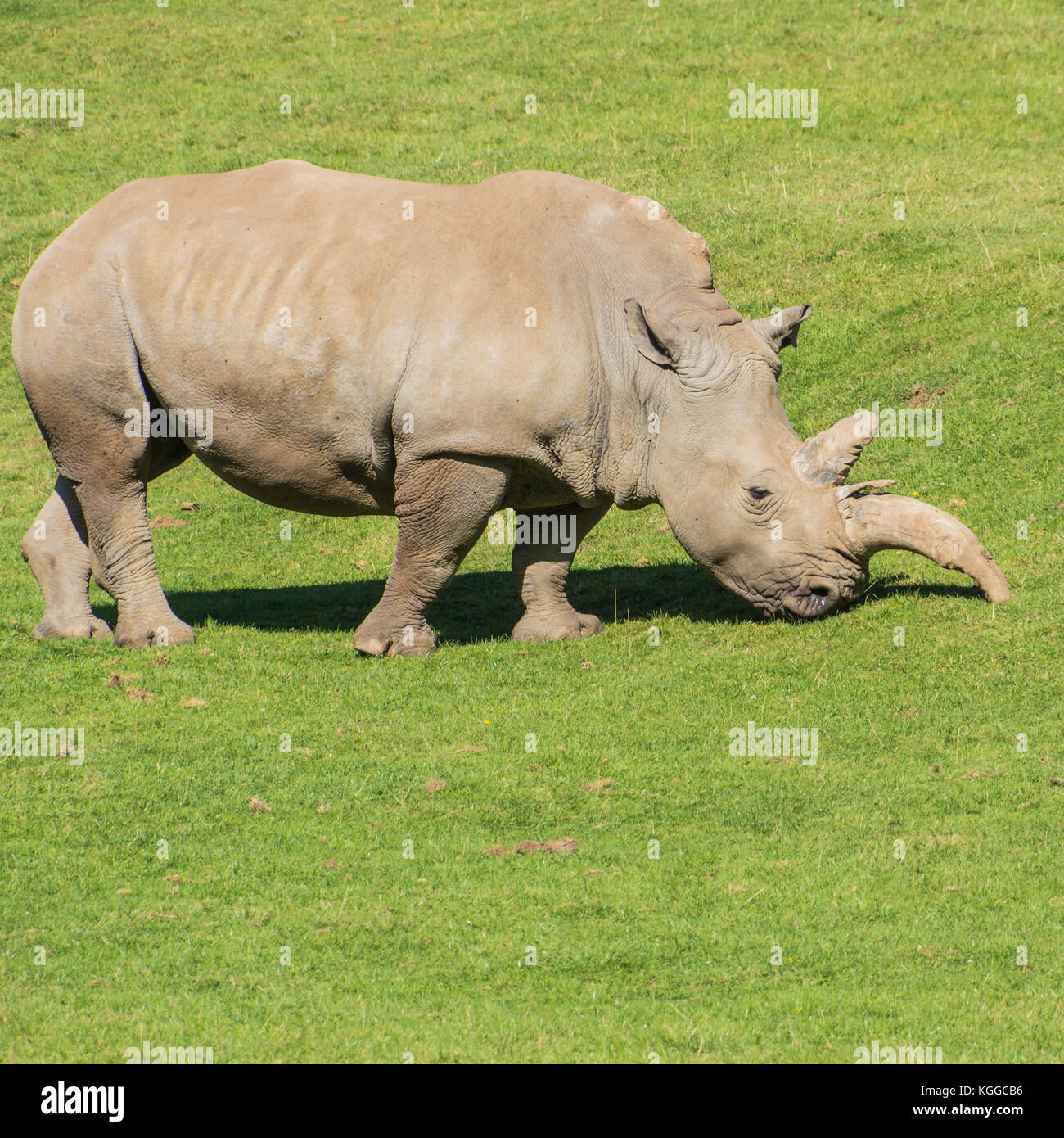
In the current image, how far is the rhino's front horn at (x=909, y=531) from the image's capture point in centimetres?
1238

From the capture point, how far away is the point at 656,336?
12.4 meters

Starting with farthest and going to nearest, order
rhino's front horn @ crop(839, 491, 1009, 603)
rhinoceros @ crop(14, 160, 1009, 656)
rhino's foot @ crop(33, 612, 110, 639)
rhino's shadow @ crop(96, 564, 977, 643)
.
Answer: rhino's shadow @ crop(96, 564, 977, 643) → rhino's foot @ crop(33, 612, 110, 639) → rhino's front horn @ crop(839, 491, 1009, 603) → rhinoceros @ crop(14, 160, 1009, 656)

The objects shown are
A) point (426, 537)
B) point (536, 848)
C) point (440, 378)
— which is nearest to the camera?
point (536, 848)

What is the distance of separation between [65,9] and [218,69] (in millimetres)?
4509

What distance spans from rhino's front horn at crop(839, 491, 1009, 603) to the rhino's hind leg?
6.26 m

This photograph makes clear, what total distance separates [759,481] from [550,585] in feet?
6.77

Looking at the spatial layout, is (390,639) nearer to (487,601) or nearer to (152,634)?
(152,634)

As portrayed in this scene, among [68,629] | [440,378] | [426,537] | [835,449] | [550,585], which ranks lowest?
[68,629]

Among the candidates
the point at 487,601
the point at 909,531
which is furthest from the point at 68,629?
the point at 909,531

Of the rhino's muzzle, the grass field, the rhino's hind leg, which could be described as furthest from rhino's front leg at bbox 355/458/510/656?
the rhino's hind leg

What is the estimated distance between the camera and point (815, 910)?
8695 mm

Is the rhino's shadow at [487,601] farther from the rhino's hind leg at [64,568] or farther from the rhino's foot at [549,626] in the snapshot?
the rhino's hind leg at [64,568]

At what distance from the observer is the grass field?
7.83m

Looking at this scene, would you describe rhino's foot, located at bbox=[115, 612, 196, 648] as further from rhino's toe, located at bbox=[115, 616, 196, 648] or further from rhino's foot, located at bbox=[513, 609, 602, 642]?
rhino's foot, located at bbox=[513, 609, 602, 642]
